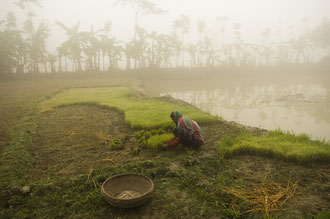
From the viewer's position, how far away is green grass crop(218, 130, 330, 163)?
3.76m

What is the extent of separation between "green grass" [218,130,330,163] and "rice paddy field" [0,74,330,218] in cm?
2

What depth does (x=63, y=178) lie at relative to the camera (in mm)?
3346

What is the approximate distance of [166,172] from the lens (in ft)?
11.5

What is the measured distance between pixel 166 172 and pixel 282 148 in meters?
2.27

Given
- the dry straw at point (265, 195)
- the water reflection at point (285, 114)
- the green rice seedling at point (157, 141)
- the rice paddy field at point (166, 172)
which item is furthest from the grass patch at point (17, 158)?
the water reflection at point (285, 114)

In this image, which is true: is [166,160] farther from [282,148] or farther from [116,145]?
[282,148]

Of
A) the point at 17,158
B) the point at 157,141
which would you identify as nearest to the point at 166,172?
the point at 157,141

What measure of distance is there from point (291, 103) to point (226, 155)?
31.0 feet

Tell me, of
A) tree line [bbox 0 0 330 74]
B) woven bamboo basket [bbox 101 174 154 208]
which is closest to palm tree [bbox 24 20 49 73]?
tree line [bbox 0 0 330 74]

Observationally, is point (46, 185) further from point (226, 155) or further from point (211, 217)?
point (226, 155)

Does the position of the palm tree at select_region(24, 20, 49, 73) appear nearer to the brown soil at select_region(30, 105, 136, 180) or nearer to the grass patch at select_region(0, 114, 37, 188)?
the brown soil at select_region(30, 105, 136, 180)

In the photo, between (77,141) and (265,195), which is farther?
(77,141)

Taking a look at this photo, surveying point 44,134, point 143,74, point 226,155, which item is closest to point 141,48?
point 143,74

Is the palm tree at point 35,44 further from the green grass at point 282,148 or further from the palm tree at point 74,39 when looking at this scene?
the green grass at point 282,148
